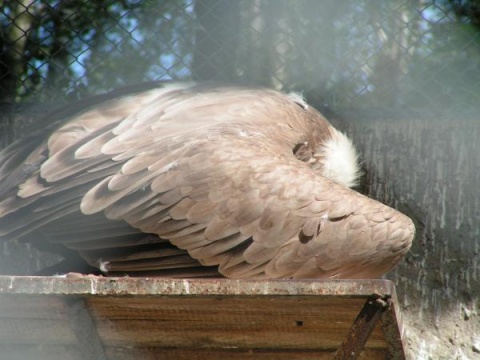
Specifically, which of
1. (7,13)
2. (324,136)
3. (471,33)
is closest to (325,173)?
(324,136)

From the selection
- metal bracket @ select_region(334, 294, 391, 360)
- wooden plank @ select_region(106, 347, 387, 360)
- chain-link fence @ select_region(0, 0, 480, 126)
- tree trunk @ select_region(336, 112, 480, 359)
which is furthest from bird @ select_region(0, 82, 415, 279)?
chain-link fence @ select_region(0, 0, 480, 126)

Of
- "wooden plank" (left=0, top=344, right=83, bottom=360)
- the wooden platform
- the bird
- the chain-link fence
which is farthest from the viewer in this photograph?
the chain-link fence

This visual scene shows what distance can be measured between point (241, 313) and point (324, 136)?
4.18 ft

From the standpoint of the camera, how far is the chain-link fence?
3949 mm

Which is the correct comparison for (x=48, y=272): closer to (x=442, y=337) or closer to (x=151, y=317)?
(x=151, y=317)

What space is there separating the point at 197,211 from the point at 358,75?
157 centimetres

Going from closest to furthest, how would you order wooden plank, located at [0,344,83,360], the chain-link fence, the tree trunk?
1. wooden plank, located at [0,344,83,360]
2. the tree trunk
3. the chain-link fence

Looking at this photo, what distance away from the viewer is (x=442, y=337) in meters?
3.52

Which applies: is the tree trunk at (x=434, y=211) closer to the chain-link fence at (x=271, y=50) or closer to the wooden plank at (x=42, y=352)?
the chain-link fence at (x=271, y=50)

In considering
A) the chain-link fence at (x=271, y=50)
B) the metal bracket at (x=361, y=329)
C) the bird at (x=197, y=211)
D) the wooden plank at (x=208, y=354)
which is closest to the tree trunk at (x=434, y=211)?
the chain-link fence at (x=271, y=50)

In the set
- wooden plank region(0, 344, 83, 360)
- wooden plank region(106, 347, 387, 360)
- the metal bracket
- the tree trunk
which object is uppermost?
the metal bracket

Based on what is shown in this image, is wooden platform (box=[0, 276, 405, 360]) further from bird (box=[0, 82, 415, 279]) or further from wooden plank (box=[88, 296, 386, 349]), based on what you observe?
bird (box=[0, 82, 415, 279])

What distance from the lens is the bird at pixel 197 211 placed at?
266cm

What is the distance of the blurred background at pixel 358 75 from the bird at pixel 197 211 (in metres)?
0.79
